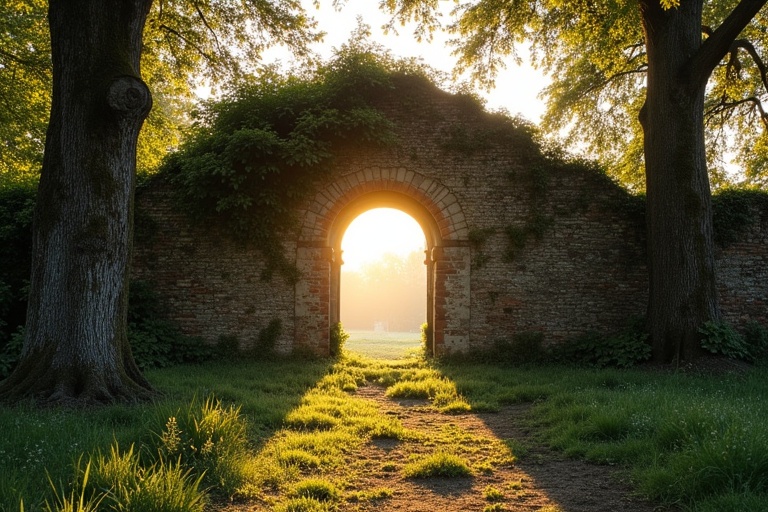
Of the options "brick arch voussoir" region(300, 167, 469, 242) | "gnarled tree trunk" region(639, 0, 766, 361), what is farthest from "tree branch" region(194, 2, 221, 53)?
"gnarled tree trunk" region(639, 0, 766, 361)

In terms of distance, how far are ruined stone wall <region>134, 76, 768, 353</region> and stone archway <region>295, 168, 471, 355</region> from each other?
21mm

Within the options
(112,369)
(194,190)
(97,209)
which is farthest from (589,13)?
(112,369)

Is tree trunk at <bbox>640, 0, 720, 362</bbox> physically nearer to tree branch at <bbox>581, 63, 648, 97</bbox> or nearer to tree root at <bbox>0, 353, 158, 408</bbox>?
tree branch at <bbox>581, 63, 648, 97</bbox>

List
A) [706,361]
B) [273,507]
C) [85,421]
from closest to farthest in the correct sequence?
[273,507] < [85,421] < [706,361]

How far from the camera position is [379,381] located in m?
9.58

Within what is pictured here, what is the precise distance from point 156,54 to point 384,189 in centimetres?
536

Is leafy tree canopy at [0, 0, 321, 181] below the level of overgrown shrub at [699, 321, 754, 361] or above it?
above

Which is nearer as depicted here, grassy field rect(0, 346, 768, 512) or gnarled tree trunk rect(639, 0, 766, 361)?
grassy field rect(0, 346, 768, 512)

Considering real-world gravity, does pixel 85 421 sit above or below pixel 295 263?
below

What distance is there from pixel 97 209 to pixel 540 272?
8.34 m

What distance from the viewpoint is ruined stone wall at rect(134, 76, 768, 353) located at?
37.2 feet

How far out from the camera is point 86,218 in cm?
625

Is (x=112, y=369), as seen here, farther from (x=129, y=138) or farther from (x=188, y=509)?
(x=188, y=509)

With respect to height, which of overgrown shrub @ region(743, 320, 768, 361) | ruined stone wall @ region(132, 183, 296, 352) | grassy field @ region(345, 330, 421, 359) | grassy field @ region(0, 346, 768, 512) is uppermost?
ruined stone wall @ region(132, 183, 296, 352)
